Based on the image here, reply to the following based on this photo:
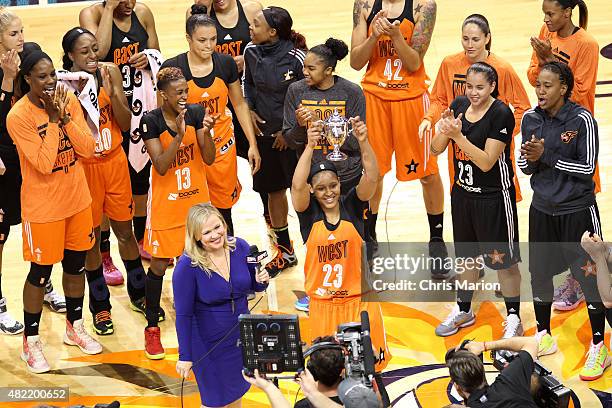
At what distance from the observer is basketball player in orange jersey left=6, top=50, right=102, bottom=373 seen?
6.07 meters

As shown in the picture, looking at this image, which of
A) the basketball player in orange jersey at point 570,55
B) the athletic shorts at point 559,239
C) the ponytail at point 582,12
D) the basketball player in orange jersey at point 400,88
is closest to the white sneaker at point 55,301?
the basketball player in orange jersey at point 400,88

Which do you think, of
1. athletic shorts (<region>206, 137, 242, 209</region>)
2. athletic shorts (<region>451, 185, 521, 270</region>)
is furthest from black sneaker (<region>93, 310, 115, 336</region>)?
athletic shorts (<region>451, 185, 521, 270</region>)

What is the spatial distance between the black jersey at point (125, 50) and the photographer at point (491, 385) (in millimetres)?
3379

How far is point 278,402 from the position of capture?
4.41m

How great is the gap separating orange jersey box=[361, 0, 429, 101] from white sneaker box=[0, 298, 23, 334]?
2.75 m

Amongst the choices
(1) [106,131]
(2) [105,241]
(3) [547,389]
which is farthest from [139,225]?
(3) [547,389]

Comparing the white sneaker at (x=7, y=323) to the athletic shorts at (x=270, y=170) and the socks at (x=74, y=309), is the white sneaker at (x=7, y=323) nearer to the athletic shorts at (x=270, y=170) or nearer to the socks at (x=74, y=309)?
the socks at (x=74, y=309)

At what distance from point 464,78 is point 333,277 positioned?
185 centimetres

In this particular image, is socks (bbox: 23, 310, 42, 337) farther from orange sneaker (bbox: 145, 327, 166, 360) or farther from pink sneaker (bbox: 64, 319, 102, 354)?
orange sneaker (bbox: 145, 327, 166, 360)

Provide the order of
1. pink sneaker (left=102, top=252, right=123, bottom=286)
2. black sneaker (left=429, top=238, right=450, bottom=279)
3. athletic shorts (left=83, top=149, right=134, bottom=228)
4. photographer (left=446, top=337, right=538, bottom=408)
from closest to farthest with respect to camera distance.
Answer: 1. photographer (left=446, top=337, right=538, bottom=408)
2. athletic shorts (left=83, top=149, right=134, bottom=228)
3. black sneaker (left=429, top=238, right=450, bottom=279)
4. pink sneaker (left=102, top=252, right=123, bottom=286)

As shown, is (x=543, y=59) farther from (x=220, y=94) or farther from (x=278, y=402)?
(x=278, y=402)

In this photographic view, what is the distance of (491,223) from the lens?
6.51 m

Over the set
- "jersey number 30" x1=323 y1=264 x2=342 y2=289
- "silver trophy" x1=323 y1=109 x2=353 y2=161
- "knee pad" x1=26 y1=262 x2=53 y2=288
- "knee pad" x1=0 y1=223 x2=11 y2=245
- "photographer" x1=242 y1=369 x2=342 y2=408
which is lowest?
"knee pad" x1=26 y1=262 x2=53 y2=288

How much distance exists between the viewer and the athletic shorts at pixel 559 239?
6266 millimetres
